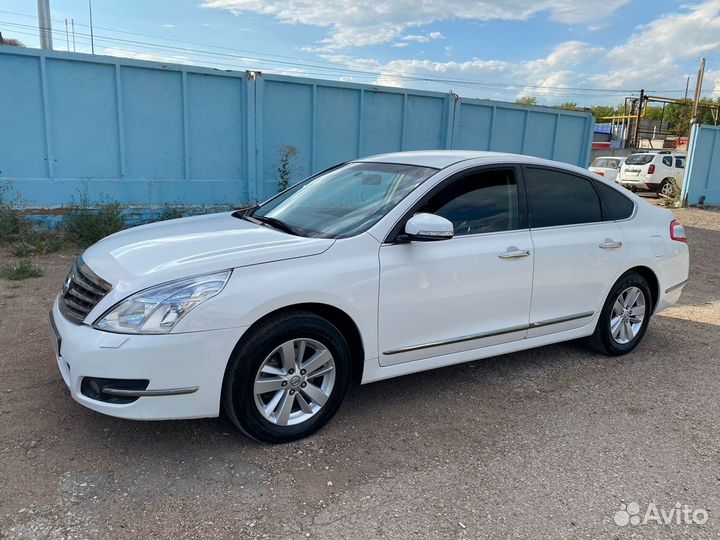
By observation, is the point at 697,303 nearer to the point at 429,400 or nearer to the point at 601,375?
the point at 601,375

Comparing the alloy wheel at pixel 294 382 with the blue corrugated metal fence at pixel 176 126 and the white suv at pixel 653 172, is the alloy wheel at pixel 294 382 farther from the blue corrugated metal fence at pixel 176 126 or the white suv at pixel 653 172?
the white suv at pixel 653 172

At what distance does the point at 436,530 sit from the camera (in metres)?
2.60

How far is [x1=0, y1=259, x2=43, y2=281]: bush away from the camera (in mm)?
6406

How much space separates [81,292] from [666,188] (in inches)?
841

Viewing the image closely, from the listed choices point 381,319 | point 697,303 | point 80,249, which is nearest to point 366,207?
point 381,319

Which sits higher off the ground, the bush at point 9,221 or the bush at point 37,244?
the bush at point 9,221

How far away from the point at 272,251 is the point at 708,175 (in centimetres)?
1886

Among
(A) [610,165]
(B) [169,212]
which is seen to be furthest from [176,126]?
(A) [610,165]

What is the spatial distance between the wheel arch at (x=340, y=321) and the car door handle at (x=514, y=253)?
1203 millimetres

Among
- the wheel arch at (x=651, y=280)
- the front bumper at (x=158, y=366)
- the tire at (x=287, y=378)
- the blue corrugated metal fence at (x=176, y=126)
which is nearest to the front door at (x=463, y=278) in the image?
the tire at (x=287, y=378)

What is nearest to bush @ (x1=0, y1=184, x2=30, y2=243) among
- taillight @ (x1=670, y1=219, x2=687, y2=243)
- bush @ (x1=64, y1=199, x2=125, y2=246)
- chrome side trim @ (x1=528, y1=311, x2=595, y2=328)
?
bush @ (x1=64, y1=199, x2=125, y2=246)

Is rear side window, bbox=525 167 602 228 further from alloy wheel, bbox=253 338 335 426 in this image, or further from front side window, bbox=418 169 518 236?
alloy wheel, bbox=253 338 335 426

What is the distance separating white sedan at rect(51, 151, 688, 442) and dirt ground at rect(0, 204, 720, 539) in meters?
0.33

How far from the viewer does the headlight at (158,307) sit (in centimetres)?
282
